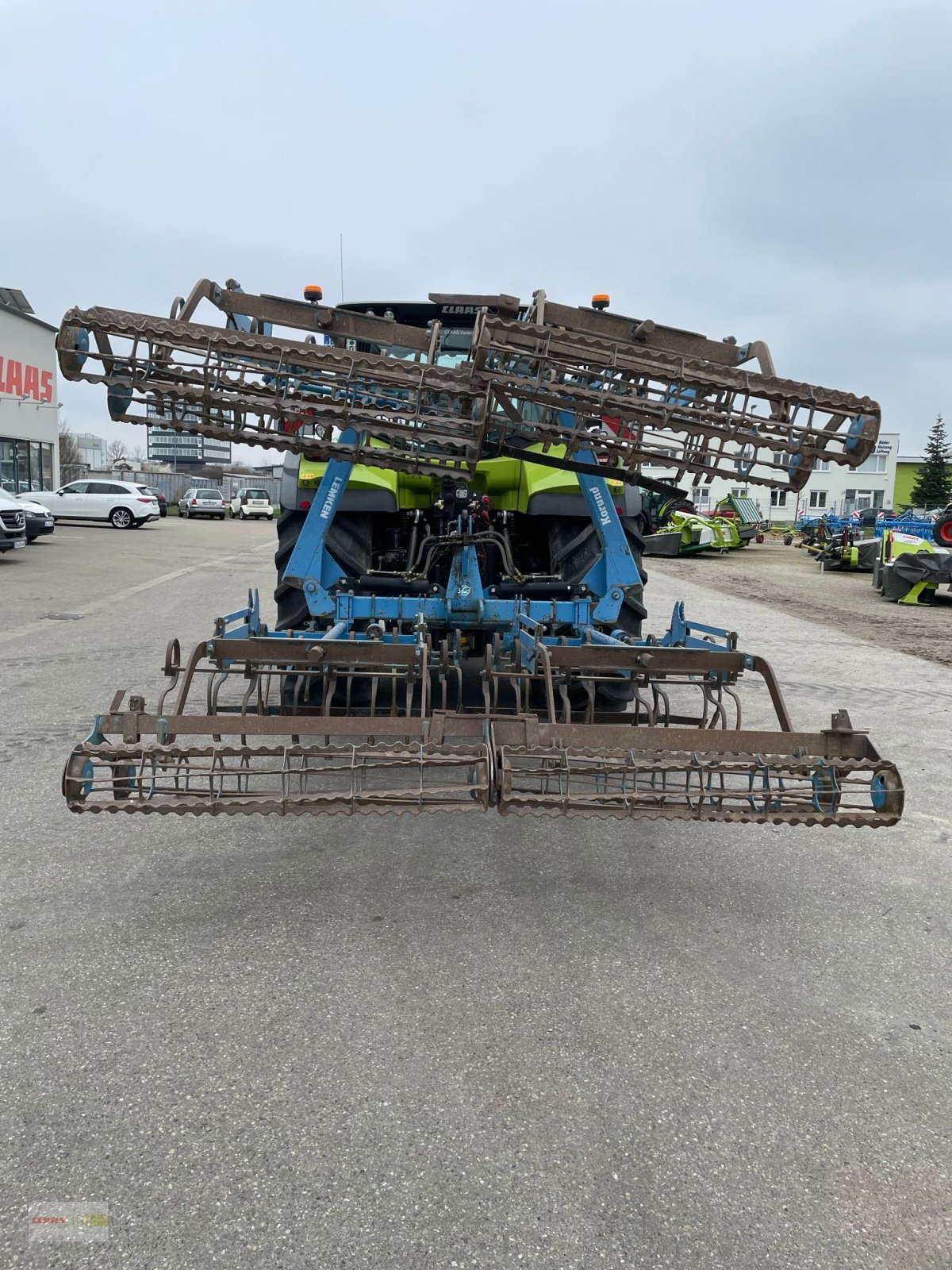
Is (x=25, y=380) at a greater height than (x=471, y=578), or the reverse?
(x=25, y=380)

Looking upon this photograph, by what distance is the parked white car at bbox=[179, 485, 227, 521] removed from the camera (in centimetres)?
3916

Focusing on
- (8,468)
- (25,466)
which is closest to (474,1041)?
(8,468)

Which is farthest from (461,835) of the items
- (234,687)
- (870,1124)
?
(234,687)

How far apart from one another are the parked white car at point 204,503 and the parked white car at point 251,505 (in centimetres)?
113

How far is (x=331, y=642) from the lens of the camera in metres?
3.66

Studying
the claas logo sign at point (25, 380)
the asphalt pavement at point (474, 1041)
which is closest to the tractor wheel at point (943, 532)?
the asphalt pavement at point (474, 1041)

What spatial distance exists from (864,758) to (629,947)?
3.44ft

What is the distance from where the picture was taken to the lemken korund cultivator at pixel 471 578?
9.50 feet

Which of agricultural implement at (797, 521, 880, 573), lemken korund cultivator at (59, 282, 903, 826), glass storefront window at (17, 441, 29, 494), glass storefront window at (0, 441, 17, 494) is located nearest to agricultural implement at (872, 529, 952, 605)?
agricultural implement at (797, 521, 880, 573)

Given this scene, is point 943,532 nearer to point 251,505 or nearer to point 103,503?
point 103,503

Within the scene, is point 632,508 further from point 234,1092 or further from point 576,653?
point 234,1092

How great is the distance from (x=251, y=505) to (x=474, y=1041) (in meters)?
40.5

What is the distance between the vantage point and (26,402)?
2708 cm

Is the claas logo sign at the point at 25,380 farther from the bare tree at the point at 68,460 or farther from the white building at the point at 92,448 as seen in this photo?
the white building at the point at 92,448
